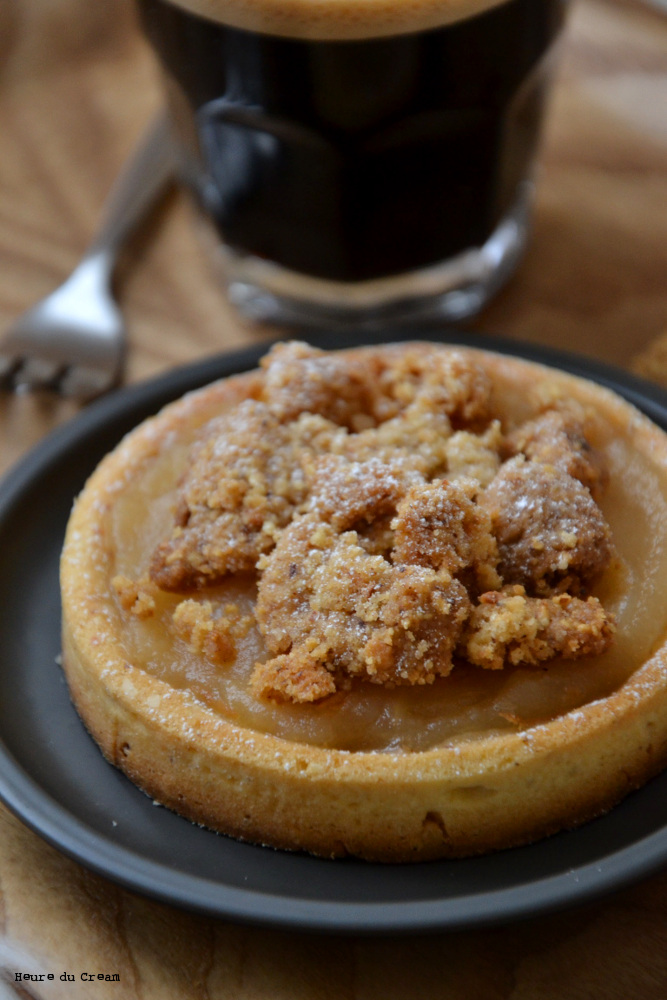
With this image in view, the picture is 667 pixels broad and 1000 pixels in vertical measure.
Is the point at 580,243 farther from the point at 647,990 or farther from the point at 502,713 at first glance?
the point at 647,990

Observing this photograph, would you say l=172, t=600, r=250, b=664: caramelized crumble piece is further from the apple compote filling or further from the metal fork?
the metal fork

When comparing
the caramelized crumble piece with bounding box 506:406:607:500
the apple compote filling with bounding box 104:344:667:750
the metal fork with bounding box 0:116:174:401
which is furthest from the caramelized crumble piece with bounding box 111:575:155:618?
the metal fork with bounding box 0:116:174:401

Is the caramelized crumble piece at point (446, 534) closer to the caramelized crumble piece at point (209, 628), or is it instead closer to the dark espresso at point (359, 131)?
the caramelized crumble piece at point (209, 628)

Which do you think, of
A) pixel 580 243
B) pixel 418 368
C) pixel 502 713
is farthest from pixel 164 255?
pixel 502 713

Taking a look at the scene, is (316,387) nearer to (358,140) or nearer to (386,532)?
(386,532)

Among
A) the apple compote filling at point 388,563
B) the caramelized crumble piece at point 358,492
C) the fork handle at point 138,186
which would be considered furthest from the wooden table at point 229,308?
the caramelized crumble piece at point 358,492

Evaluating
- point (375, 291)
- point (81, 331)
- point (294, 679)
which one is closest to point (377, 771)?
point (294, 679)
